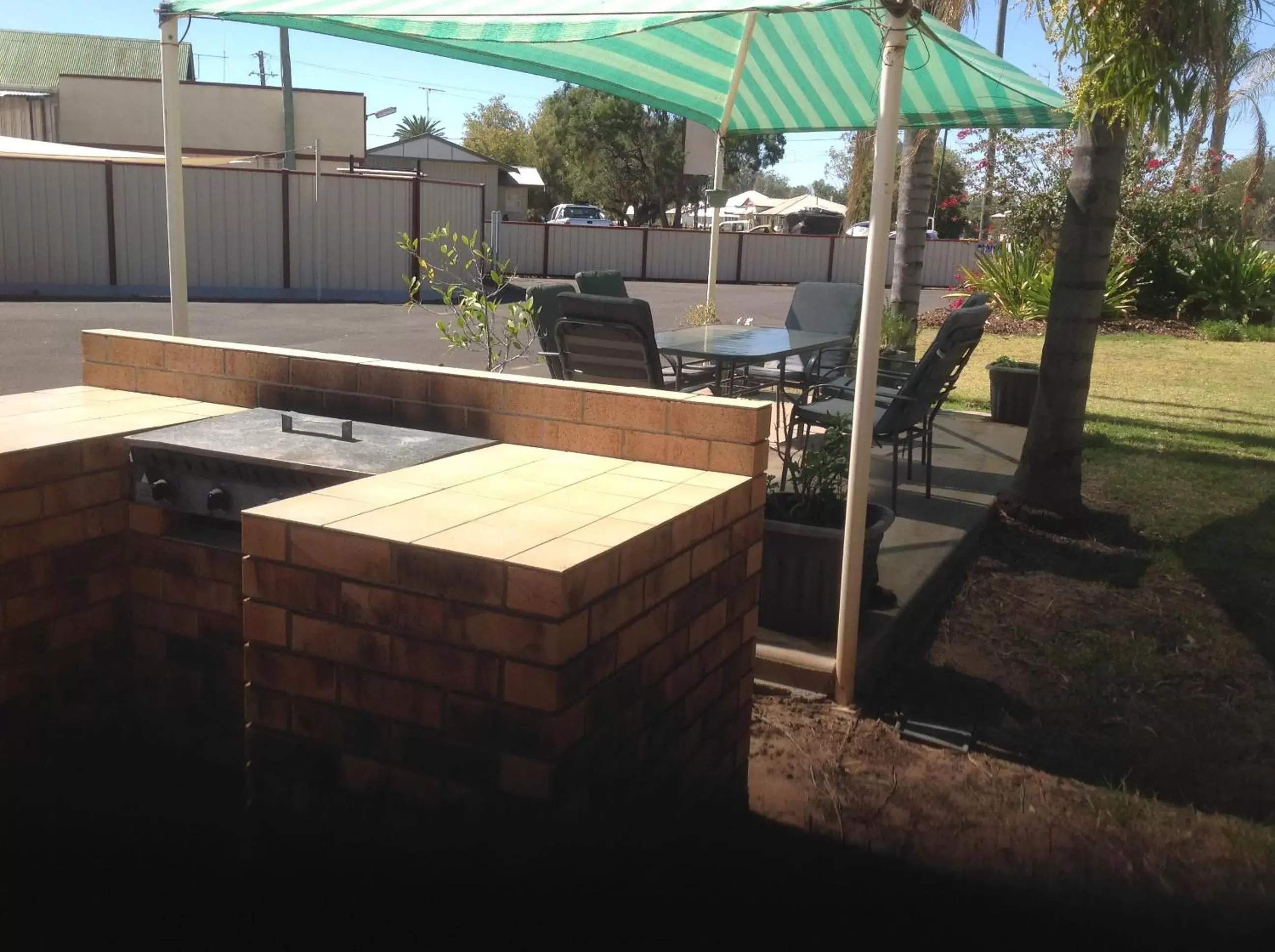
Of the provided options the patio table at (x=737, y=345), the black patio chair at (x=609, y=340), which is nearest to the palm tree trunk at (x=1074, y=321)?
the patio table at (x=737, y=345)

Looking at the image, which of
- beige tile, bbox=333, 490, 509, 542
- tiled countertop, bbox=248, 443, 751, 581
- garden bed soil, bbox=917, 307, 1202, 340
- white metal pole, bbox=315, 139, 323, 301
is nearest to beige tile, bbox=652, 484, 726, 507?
Answer: tiled countertop, bbox=248, 443, 751, 581

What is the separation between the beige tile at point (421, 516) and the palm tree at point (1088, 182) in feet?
10.4

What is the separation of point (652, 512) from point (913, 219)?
26.5 feet

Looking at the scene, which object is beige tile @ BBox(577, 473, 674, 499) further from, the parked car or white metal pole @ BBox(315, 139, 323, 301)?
the parked car

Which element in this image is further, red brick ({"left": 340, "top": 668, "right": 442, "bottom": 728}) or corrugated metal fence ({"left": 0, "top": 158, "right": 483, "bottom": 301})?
corrugated metal fence ({"left": 0, "top": 158, "right": 483, "bottom": 301})

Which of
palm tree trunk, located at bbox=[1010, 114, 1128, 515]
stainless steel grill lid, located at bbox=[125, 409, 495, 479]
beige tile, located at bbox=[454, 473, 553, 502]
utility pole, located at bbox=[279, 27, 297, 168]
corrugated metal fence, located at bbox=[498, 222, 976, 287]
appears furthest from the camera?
corrugated metal fence, located at bbox=[498, 222, 976, 287]

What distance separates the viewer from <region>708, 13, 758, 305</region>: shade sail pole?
6.38 metres

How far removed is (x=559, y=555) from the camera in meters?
1.93

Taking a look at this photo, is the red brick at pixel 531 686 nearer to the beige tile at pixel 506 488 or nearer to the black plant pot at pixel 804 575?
the beige tile at pixel 506 488

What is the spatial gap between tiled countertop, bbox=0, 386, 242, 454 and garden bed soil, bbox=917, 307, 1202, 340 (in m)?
13.7

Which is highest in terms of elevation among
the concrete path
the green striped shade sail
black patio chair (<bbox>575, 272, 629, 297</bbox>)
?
the green striped shade sail

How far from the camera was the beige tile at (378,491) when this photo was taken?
7.26ft

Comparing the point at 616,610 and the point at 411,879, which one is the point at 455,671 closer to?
the point at 616,610

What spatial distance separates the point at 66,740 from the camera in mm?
2795
